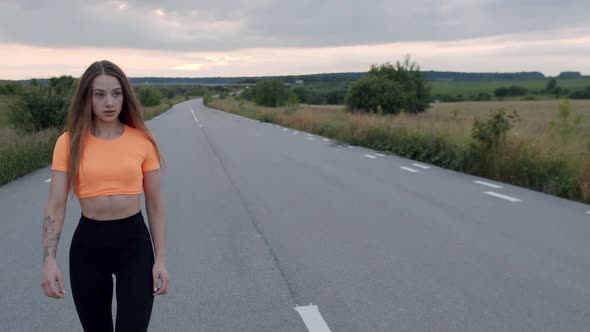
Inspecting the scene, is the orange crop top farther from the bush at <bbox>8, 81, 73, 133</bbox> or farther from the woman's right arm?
the bush at <bbox>8, 81, 73, 133</bbox>

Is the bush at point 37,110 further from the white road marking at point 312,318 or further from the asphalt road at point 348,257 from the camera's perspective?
the white road marking at point 312,318

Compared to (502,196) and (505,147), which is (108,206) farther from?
(505,147)

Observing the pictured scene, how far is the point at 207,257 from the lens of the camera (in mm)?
6656

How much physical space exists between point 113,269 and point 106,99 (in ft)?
2.59

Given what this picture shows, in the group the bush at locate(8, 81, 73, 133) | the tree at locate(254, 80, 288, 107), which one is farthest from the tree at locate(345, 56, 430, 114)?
the tree at locate(254, 80, 288, 107)

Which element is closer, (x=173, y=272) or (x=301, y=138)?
(x=173, y=272)

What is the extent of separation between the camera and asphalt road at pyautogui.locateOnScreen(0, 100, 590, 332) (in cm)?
484

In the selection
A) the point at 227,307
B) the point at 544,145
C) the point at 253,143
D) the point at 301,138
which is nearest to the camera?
the point at 227,307

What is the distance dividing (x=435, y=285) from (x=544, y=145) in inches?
320

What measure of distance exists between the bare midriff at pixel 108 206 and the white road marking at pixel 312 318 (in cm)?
207

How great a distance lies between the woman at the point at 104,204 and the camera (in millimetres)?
2852

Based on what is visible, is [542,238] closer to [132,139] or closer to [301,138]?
[132,139]

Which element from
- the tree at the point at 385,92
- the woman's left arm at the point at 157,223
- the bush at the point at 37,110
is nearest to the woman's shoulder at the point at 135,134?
the woman's left arm at the point at 157,223

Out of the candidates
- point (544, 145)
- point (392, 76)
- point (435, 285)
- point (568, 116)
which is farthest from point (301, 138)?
point (392, 76)
